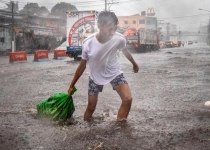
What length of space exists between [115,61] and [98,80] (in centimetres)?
36

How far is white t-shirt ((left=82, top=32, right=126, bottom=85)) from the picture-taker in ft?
13.2

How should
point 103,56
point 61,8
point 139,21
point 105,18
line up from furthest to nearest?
point 139,21 < point 61,8 < point 103,56 < point 105,18

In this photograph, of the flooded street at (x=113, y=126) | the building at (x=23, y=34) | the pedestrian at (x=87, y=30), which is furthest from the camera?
the building at (x=23, y=34)

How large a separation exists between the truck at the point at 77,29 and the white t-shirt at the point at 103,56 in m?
16.0

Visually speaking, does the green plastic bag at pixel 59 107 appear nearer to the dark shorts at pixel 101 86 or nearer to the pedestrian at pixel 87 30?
the dark shorts at pixel 101 86

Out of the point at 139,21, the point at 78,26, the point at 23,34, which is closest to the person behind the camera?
the point at 78,26

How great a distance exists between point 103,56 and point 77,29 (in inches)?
666

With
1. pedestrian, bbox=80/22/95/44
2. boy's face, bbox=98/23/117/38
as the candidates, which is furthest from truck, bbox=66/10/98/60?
boy's face, bbox=98/23/117/38

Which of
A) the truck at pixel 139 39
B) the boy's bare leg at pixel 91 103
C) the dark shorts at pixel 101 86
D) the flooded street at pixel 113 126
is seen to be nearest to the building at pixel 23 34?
the truck at pixel 139 39

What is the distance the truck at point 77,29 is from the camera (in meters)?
20.0

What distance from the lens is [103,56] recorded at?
13.2ft

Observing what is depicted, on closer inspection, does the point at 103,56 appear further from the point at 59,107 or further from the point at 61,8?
the point at 61,8

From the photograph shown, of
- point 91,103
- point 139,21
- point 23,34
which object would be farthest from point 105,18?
point 139,21

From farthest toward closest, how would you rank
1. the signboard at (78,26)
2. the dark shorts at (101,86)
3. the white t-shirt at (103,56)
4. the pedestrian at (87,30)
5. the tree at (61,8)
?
the tree at (61,8) < the signboard at (78,26) < the pedestrian at (87,30) < the dark shorts at (101,86) < the white t-shirt at (103,56)
